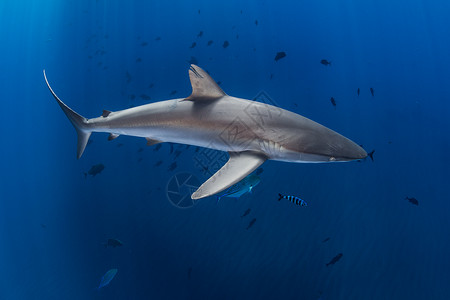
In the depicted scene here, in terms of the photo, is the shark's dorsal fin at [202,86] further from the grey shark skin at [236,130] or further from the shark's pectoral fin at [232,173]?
the shark's pectoral fin at [232,173]

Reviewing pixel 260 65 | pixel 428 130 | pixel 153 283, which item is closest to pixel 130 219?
pixel 153 283

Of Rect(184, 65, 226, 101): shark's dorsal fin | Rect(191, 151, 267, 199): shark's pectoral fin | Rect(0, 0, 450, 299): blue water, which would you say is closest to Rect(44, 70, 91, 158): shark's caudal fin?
Rect(184, 65, 226, 101): shark's dorsal fin

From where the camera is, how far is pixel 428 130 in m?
8.96


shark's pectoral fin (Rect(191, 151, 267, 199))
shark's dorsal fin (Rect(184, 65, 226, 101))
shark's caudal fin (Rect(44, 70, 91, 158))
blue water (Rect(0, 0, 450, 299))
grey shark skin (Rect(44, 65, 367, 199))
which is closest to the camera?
shark's pectoral fin (Rect(191, 151, 267, 199))

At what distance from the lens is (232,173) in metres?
1.68

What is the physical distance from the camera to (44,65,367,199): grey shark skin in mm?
1822

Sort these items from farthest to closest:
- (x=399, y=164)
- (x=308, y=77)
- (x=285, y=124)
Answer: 1. (x=308, y=77)
2. (x=399, y=164)
3. (x=285, y=124)

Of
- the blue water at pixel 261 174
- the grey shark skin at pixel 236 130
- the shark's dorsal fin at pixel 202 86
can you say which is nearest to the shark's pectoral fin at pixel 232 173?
the grey shark skin at pixel 236 130

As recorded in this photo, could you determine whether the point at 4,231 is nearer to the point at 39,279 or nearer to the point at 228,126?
the point at 39,279

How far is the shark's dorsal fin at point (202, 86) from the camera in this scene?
220 cm

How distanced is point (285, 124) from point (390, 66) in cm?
1087

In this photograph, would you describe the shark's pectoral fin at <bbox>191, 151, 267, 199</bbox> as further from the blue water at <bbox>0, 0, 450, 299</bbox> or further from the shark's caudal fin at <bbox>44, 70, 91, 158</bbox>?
the blue water at <bbox>0, 0, 450, 299</bbox>

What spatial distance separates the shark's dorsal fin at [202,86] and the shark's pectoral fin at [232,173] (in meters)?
0.68

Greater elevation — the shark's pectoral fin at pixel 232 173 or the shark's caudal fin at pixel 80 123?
the shark's caudal fin at pixel 80 123
